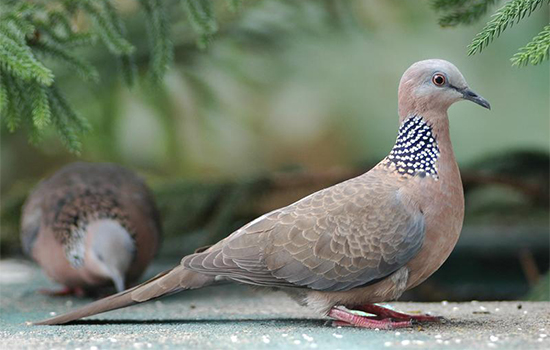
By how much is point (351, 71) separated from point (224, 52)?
6.84 ft

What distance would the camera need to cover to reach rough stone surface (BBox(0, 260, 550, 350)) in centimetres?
270

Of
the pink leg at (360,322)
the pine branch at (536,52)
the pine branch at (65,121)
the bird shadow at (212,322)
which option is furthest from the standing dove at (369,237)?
the pine branch at (65,121)

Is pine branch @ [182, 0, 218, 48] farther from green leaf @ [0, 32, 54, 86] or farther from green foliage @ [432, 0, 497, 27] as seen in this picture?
green foliage @ [432, 0, 497, 27]

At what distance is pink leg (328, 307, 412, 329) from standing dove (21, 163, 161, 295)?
1300 millimetres

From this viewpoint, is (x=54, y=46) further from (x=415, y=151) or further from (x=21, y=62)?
(x=415, y=151)

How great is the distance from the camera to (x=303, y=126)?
794cm

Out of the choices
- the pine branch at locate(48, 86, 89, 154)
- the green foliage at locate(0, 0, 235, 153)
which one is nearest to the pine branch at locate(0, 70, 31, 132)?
the green foliage at locate(0, 0, 235, 153)

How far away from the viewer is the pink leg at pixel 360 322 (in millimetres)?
3061

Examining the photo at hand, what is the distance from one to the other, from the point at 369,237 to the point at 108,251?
1.65 metres

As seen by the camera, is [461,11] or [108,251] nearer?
[461,11]

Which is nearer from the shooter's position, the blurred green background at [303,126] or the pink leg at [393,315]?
the pink leg at [393,315]

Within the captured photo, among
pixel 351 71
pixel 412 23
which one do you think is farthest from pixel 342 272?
pixel 351 71

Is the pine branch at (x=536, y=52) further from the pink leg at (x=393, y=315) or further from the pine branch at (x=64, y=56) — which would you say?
the pine branch at (x=64, y=56)

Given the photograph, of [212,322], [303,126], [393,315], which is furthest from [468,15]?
[303,126]
